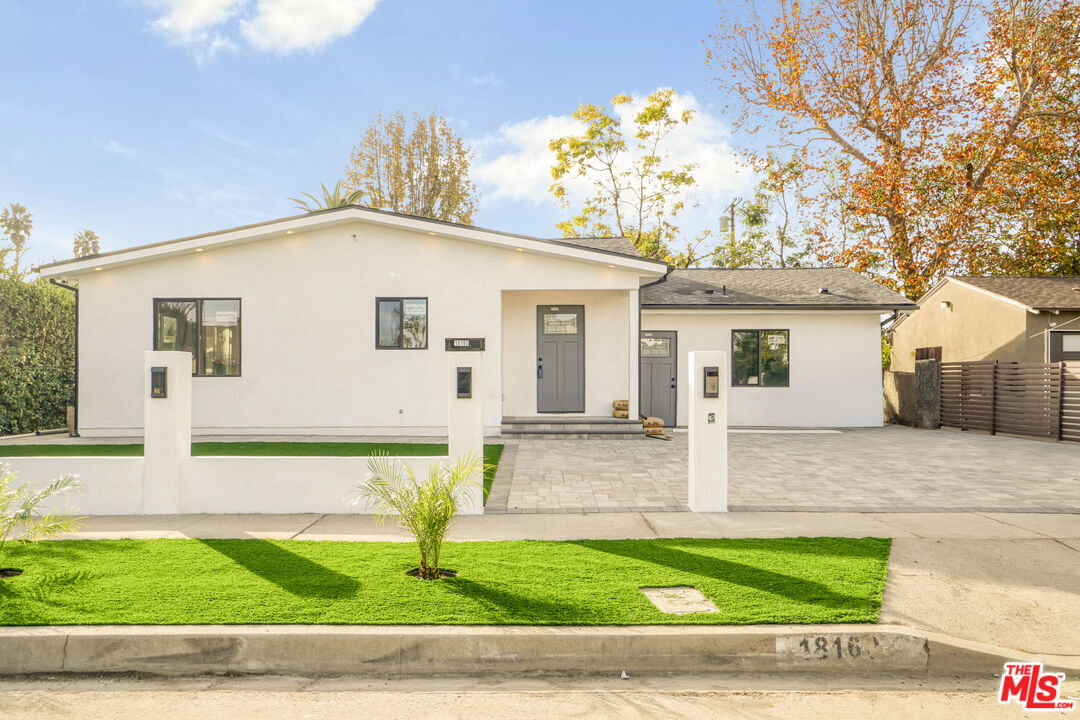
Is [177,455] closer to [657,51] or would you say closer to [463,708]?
[463,708]

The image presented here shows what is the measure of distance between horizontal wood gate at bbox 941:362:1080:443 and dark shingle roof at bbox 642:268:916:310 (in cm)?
239

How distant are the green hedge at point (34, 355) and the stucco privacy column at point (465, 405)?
12.5 meters

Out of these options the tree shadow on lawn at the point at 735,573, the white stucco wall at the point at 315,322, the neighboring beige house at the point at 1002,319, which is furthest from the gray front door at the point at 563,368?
the neighboring beige house at the point at 1002,319

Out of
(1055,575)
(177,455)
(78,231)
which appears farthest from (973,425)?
(78,231)

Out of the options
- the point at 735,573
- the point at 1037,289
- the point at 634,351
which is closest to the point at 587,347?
the point at 634,351

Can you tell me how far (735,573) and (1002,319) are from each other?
54.2 feet

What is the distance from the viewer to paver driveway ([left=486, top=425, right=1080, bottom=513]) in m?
7.07

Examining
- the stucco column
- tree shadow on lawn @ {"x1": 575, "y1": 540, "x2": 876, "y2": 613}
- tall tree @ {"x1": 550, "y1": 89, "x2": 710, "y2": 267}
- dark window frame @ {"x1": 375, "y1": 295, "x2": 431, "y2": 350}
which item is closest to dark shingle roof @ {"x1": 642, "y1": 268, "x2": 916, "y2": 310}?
the stucco column

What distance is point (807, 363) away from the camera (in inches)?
621

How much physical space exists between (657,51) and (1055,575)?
844 inches

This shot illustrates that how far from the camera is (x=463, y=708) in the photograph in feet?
10.1

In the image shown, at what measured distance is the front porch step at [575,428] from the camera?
1313 centimetres

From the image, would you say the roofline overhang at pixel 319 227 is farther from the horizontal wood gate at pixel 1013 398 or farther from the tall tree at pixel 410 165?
the tall tree at pixel 410 165

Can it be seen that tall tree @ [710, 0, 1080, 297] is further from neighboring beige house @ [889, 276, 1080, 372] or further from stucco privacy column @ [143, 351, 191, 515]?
stucco privacy column @ [143, 351, 191, 515]
